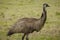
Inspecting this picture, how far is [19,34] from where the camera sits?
242 cm

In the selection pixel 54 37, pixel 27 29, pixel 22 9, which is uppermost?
pixel 22 9

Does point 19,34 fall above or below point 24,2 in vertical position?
below

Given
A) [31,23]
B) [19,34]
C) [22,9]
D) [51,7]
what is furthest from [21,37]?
[51,7]

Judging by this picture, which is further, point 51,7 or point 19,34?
point 51,7

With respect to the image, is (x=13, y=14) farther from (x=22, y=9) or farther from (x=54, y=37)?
(x=54, y=37)

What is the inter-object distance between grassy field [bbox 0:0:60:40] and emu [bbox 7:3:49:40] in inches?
1.9

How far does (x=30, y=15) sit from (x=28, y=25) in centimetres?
15

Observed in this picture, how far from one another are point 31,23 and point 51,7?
370 millimetres

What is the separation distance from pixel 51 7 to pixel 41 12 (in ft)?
0.62

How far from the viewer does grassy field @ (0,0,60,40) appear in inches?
96.7

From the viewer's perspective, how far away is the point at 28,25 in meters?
2.43

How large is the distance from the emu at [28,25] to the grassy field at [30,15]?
0.05m

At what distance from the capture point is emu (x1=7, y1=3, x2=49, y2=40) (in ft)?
7.86

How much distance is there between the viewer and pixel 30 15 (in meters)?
2.52
